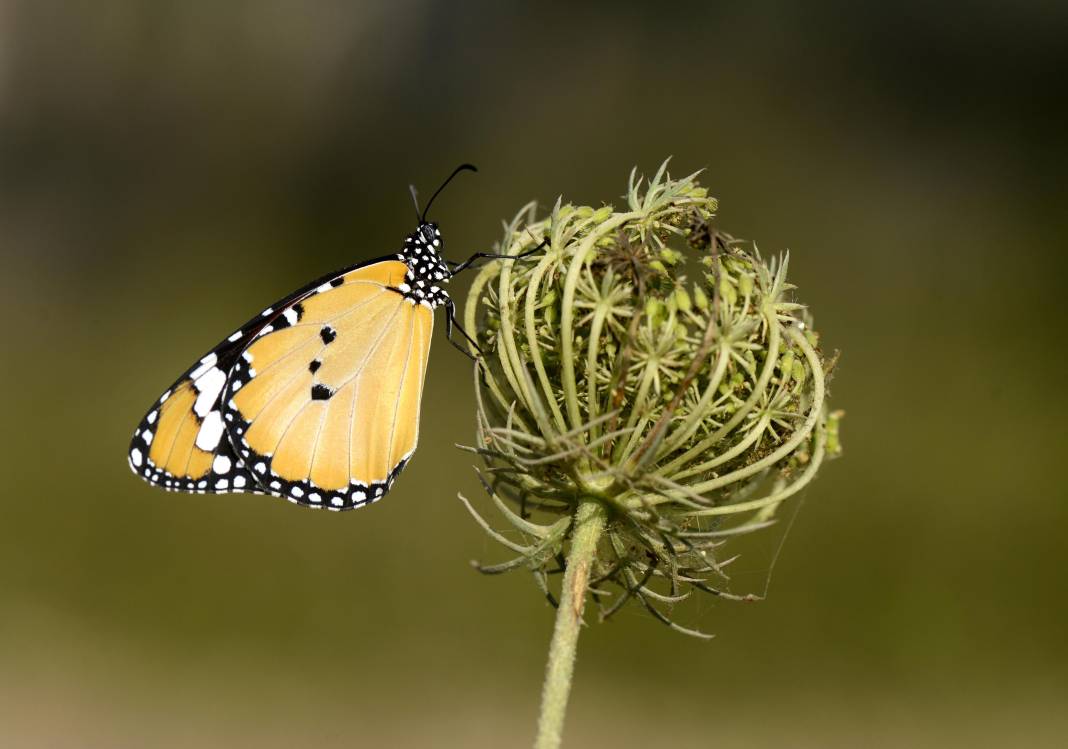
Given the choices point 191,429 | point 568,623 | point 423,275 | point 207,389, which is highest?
point 423,275

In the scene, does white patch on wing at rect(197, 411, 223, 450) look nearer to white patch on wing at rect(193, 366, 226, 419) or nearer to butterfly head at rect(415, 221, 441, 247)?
white patch on wing at rect(193, 366, 226, 419)

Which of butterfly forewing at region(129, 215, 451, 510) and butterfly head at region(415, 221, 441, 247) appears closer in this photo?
butterfly forewing at region(129, 215, 451, 510)

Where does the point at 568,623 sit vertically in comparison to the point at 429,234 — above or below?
below

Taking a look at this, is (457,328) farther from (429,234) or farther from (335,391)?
(429,234)

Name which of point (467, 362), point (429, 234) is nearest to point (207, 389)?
point (429, 234)

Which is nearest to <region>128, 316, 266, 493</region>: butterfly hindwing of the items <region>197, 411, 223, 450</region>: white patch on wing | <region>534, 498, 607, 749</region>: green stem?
<region>197, 411, 223, 450</region>: white patch on wing

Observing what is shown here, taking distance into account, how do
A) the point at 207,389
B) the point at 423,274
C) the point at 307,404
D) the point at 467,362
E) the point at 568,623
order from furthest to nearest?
1. the point at 467,362
2. the point at 423,274
3. the point at 307,404
4. the point at 207,389
5. the point at 568,623

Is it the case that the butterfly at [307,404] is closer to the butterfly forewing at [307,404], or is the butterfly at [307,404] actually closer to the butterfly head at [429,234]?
the butterfly forewing at [307,404]
